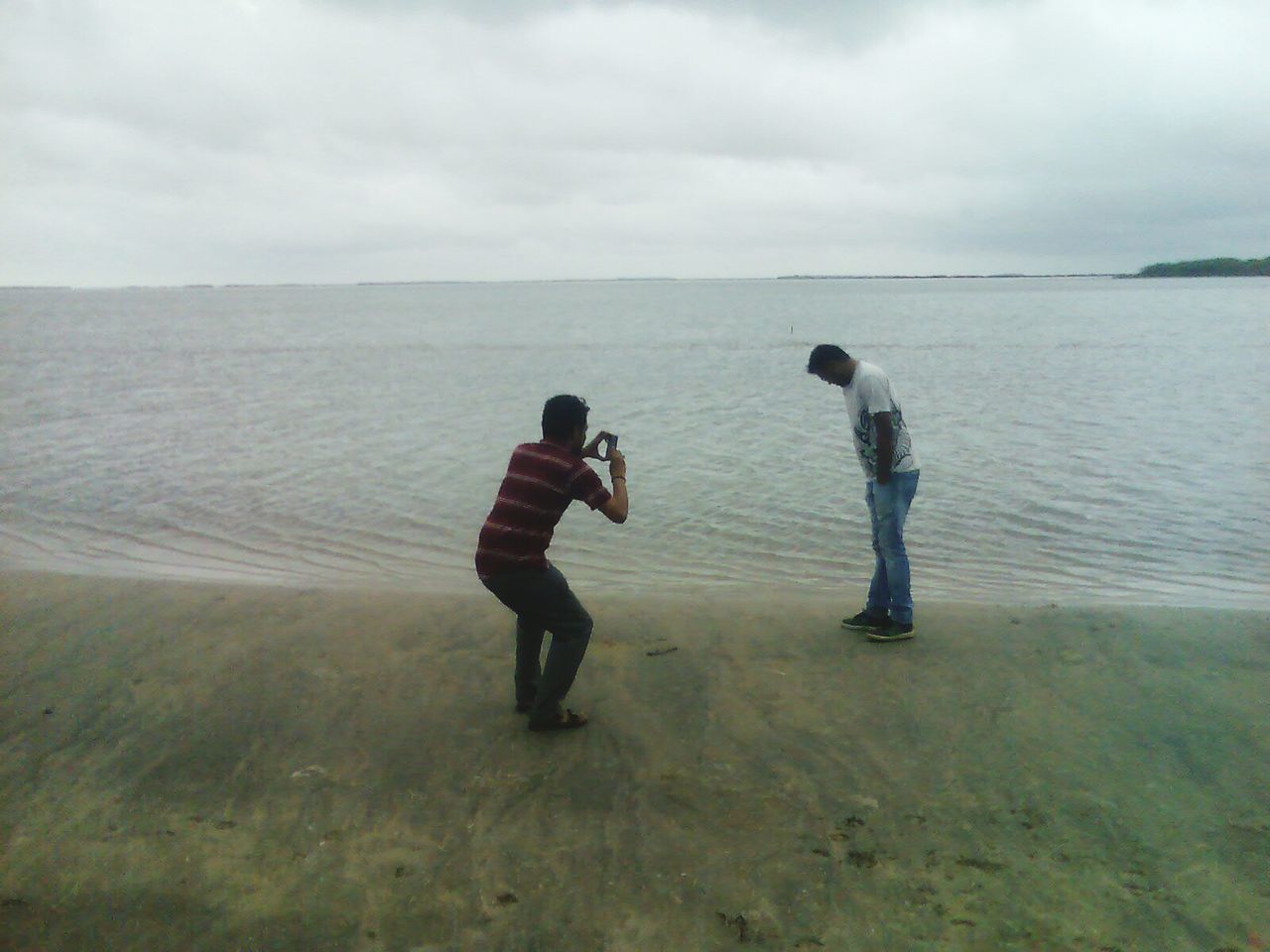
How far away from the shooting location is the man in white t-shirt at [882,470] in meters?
5.92

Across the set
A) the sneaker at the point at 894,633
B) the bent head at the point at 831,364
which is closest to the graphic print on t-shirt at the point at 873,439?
the bent head at the point at 831,364

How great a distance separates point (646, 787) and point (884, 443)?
2760mm

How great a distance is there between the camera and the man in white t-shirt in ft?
19.4

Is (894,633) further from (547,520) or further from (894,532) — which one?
(547,520)

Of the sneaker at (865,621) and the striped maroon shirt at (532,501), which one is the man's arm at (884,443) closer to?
the sneaker at (865,621)

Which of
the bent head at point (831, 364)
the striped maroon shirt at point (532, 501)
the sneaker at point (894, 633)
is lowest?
the sneaker at point (894, 633)

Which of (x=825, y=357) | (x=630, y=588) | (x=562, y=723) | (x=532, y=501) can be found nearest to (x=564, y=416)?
(x=532, y=501)

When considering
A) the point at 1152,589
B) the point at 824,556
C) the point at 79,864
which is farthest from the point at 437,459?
the point at 79,864

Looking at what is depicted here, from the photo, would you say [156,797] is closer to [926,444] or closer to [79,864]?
[79,864]

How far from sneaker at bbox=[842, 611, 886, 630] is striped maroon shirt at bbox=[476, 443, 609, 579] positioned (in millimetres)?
2826

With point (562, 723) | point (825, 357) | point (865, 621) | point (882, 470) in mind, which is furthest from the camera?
point (865, 621)

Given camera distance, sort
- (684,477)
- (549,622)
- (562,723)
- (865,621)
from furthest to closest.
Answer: (684,477) → (865,621) → (562,723) → (549,622)

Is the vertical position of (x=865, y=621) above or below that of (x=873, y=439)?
below

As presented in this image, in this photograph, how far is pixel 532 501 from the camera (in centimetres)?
450
